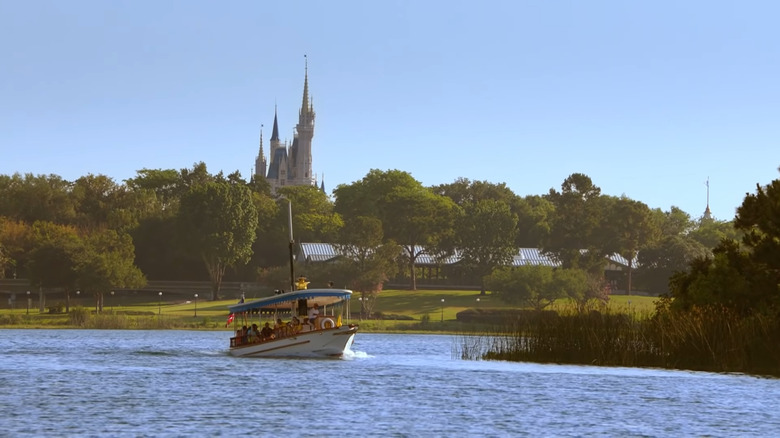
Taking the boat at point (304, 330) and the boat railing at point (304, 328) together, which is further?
the boat railing at point (304, 328)

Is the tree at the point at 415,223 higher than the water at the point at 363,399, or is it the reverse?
the tree at the point at 415,223

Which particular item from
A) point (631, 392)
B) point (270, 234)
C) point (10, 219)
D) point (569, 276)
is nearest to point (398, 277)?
point (270, 234)

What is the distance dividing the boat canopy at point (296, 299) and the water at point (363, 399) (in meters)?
3.22

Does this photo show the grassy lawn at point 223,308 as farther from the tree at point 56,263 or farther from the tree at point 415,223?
the tree at point 415,223

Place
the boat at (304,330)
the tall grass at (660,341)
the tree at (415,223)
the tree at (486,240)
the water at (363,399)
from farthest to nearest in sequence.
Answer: the tree at (415,223)
the tree at (486,240)
the boat at (304,330)
the tall grass at (660,341)
the water at (363,399)

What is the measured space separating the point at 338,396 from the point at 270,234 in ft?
448

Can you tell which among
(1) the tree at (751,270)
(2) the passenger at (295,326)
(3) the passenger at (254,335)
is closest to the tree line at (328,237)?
(3) the passenger at (254,335)

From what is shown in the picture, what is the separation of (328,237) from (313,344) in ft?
405

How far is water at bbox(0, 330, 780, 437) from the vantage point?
46.2 m

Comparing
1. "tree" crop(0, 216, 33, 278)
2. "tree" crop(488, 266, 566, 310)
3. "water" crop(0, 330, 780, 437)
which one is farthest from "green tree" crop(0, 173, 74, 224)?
"water" crop(0, 330, 780, 437)

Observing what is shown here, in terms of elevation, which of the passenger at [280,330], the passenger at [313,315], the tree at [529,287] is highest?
the tree at [529,287]

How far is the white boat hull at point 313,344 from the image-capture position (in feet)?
247

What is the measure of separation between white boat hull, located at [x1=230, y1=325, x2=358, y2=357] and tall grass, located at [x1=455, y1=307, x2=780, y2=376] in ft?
29.0

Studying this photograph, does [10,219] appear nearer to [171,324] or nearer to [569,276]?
[171,324]
